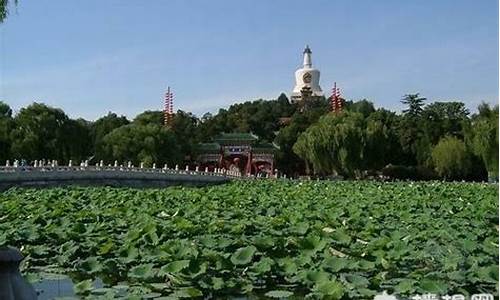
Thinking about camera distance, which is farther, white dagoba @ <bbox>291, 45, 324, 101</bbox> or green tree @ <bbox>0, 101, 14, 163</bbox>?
white dagoba @ <bbox>291, 45, 324, 101</bbox>

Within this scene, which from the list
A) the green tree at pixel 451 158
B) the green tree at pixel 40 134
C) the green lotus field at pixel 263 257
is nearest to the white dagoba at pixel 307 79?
the green tree at pixel 451 158

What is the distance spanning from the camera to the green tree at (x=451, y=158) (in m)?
41.2

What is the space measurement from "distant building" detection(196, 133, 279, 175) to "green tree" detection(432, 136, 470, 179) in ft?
45.3

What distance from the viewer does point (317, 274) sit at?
521 cm

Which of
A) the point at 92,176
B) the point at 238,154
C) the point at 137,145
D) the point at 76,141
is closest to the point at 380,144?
the point at 238,154

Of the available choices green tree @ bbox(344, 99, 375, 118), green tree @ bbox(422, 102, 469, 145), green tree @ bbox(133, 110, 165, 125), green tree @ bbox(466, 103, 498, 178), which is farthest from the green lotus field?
green tree @ bbox(344, 99, 375, 118)

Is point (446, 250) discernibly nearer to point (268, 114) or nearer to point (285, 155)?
point (285, 155)

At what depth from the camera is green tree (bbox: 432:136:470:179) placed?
41188 mm

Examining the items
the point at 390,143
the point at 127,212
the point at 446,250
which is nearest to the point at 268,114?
the point at 390,143

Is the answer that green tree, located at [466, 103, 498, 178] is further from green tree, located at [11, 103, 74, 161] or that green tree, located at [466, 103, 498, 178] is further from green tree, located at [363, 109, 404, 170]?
green tree, located at [11, 103, 74, 161]

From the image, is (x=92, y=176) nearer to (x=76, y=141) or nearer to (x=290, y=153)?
(x=76, y=141)

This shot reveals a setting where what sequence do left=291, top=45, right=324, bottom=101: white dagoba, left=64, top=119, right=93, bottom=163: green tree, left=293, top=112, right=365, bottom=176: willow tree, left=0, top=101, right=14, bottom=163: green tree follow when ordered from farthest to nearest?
left=291, top=45, right=324, bottom=101: white dagoba → left=293, top=112, right=365, bottom=176: willow tree → left=64, top=119, right=93, bottom=163: green tree → left=0, top=101, right=14, bottom=163: green tree

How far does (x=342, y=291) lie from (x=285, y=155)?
48.7 meters

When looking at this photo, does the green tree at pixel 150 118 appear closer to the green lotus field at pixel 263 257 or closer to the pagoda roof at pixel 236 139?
the pagoda roof at pixel 236 139
